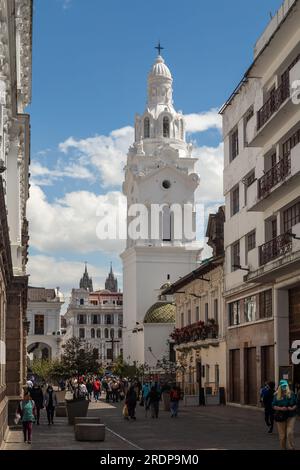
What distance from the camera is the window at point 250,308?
4071cm

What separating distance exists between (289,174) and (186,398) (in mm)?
17968

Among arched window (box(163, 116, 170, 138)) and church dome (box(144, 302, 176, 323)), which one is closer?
church dome (box(144, 302, 176, 323))

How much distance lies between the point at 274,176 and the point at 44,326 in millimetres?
84237

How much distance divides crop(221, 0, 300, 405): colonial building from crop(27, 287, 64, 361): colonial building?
229ft

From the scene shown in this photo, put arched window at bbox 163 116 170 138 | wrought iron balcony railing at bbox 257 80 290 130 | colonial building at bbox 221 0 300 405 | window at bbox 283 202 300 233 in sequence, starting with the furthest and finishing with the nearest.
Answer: arched window at bbox 163 116 170 138, wrought iron balcony railing at bbox 257 80 290 130, window at bbox 283 202 300 233, colonial building at bbox 221 0 300 405

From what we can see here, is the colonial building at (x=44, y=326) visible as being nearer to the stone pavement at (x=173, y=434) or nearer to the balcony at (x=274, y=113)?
the stone pavement at (x=173, y=434)

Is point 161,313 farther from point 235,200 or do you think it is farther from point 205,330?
point 235,200

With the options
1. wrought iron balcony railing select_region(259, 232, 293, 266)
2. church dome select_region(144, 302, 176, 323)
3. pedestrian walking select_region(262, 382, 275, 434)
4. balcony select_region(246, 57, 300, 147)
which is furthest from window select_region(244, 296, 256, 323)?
church dome select_region(144, 302, 176, 323)

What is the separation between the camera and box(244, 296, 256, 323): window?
40.7m

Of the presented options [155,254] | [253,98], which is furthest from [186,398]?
[155,254]

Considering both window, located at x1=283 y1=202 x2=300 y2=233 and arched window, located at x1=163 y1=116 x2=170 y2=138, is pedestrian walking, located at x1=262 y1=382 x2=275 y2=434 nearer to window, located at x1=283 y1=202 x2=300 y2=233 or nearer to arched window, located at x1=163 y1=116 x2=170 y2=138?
window, located at x1=283 y1=202 x2=300 y2=233

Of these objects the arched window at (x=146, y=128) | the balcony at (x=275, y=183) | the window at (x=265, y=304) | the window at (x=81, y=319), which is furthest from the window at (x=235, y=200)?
the window at (x=81, y=319)

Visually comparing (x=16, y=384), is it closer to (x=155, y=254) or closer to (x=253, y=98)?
(x=253, y=98)

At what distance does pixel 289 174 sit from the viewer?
32406mm
